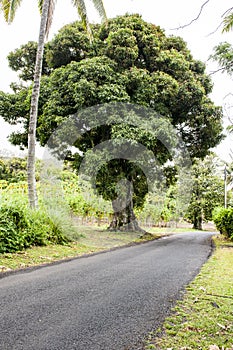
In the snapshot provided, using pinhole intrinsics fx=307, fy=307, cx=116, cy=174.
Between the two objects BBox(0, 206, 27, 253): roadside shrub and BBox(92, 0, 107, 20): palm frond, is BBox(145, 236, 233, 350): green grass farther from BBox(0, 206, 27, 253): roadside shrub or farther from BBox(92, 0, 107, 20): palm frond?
BBox(92, 0, 107, 20): palm frond

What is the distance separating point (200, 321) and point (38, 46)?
10306 millimetres

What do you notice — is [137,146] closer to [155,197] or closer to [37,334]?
[37,334]

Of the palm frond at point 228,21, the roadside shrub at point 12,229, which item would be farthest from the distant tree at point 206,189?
the palm frond at point 228,21

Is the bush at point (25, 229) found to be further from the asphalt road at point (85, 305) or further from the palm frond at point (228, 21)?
the palm frond at point (228, 21)

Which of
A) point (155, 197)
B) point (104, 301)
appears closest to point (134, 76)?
point (104, 301)

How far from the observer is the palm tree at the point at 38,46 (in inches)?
399

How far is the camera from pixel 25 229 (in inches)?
319

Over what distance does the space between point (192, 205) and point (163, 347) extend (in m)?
33.0

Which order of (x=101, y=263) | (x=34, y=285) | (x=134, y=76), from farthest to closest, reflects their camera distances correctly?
(x=134, y=76) → (x=101, y=263) → (x=34, y=285)

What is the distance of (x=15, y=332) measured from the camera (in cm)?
279

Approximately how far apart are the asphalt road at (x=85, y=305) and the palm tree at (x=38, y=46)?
14.7ft

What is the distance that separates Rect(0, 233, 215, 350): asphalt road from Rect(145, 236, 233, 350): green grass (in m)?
0.15

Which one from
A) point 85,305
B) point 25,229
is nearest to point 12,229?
point 25,229

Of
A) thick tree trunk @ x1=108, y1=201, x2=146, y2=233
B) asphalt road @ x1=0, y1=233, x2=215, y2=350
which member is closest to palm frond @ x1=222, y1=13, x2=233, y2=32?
asphalt road @ x1=0, y1=233, x2=215, y2=350
